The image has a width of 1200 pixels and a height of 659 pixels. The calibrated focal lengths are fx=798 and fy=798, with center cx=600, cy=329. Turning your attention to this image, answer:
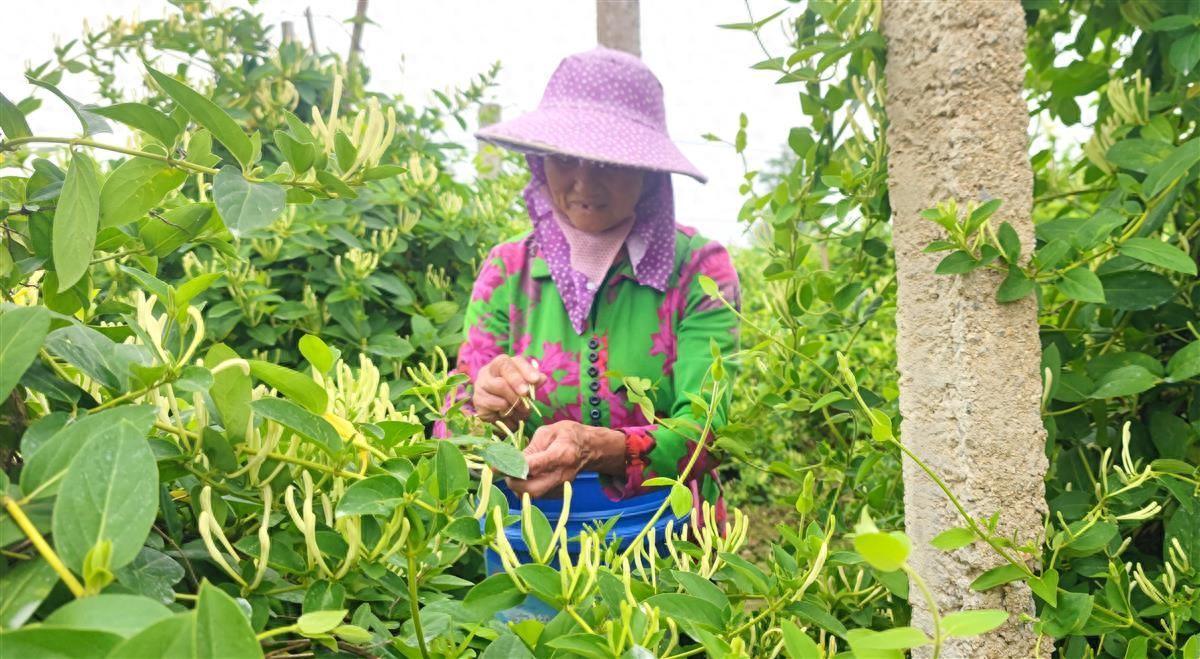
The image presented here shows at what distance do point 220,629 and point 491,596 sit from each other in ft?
0.65

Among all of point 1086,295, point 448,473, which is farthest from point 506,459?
point 1086,295

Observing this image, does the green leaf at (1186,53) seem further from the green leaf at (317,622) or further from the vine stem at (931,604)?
the green leaf at (317,622)

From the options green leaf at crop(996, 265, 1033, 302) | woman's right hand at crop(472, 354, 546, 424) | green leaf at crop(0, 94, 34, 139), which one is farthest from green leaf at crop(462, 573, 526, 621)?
woman's right hand at crop(472, 354, 546, 424)

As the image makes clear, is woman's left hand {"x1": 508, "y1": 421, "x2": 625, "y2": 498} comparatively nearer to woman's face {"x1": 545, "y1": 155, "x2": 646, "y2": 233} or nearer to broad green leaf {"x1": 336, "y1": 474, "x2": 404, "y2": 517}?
woman's face {"x1": 545, "y1": 155, "x2": 646, "y2": 233}

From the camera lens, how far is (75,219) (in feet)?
1.38

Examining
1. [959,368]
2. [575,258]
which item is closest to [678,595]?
[959,368]

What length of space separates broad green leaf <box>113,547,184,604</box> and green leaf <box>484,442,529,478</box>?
0.17 metres

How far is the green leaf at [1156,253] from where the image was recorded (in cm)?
73

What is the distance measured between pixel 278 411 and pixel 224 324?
134 cm

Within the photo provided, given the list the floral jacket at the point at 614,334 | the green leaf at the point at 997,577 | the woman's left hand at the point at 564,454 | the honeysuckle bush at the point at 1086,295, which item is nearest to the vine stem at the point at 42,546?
the honeysuckle bush at the point at 1086,295

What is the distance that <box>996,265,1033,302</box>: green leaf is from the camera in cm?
69

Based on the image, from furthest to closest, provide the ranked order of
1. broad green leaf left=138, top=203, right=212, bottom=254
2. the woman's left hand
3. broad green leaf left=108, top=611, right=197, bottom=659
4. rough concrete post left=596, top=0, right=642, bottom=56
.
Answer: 1. rough concrete post left=596, top=0, right=642, bottom=56
2. the woman's left hand
3. broad green leaf left=138, top=203, right=212, bottom=254
4. broad green leaf left=108, top=611, right=197, bottom=659

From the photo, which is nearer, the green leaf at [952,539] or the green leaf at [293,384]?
the green leaf at [293,384]

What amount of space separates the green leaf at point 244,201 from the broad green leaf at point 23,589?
17 cm
